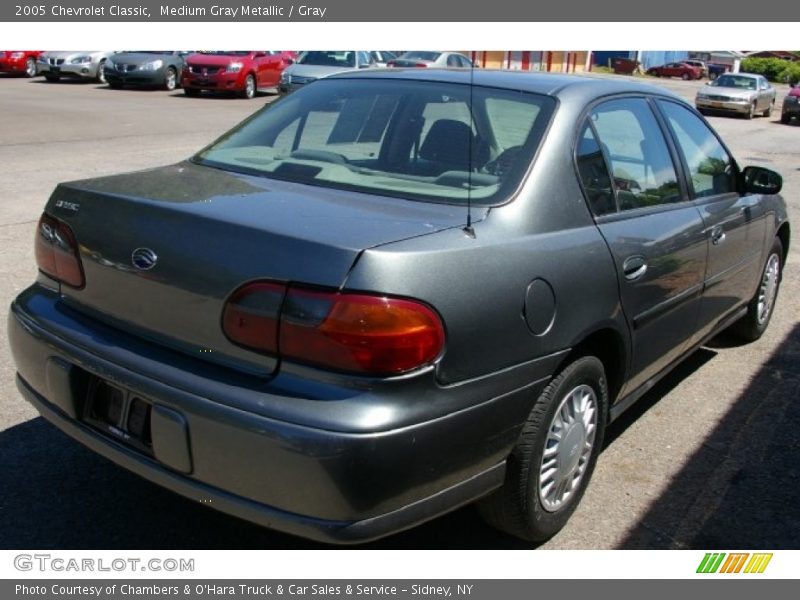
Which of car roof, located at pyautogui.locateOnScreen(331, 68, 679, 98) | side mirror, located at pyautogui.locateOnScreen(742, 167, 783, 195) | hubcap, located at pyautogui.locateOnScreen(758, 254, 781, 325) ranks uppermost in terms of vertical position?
car roof, located at pyautogui.locateOnScreen(331, 68, 679, 98)

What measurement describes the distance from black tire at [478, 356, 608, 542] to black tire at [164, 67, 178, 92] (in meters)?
22.9

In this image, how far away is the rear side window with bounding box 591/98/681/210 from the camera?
345 cm

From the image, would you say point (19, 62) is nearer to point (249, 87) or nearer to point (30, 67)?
point (30, 67)

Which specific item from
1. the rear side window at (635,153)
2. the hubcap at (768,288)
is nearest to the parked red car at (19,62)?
the hubcap at (768,288)

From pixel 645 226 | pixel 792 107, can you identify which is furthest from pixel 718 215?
pixel 792 107

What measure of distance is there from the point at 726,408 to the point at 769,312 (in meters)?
1.49

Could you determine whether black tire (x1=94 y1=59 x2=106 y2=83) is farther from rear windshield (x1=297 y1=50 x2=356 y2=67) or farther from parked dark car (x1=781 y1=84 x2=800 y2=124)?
parked dark car (x1=781 y1=84 x2=800 y2=124)

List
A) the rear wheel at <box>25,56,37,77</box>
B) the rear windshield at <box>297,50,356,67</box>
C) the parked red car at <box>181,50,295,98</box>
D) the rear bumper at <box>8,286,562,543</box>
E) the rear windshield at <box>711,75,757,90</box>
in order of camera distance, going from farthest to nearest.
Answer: the rear windshield at <box>711,75,757,90</box> < the rear wheel at <box>25,56,37,77</box> < the parked red car at <box>181,50,295,98</box> < the rear windshield at <box>297,50,356,67</box> < the rear bumper at <box>8,286,562,543</box>

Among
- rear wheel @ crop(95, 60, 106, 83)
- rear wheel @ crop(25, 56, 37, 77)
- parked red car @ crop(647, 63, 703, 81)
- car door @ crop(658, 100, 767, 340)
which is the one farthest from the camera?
parked red car @ crop(647, 63, 703, 81)

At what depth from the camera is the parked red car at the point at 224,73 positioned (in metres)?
22.6

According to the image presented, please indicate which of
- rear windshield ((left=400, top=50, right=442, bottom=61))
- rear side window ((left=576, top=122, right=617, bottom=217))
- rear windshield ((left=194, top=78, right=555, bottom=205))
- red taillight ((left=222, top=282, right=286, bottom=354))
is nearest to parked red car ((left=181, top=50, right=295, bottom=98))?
rear windshield ((left=400, top=50, right=442, bottom=61))

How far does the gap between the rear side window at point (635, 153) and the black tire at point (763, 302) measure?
1.72m

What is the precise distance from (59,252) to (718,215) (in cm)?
304

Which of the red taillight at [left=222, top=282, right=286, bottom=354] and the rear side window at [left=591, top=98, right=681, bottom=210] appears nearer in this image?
the red taillight at [left=222, top=282, right=286, bottom=354]
